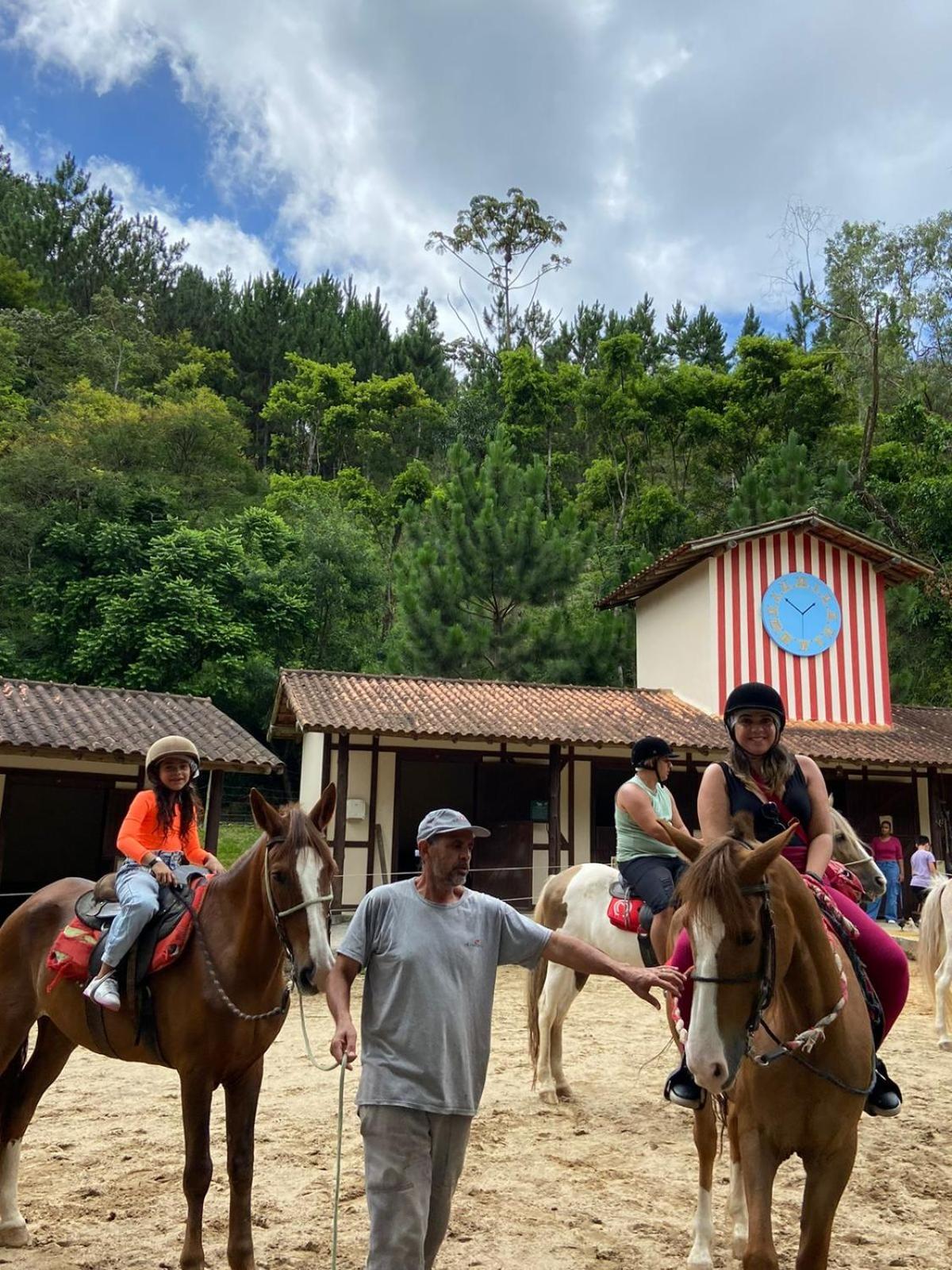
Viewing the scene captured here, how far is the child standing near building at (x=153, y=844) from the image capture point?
12.8 feet

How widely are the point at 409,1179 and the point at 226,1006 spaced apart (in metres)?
1.34

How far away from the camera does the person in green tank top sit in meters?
5.36

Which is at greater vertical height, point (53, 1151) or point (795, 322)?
point (795, 322)

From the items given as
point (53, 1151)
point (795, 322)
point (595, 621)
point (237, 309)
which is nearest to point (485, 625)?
point (595, 621)

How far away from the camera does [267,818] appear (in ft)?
11.8

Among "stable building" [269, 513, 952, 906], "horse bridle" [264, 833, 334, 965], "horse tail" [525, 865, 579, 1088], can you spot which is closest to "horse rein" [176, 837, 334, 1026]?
"horse bridle" [264, 833, 334, 965]

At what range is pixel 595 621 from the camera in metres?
22.0

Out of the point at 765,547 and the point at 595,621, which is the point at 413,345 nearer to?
the point at 595,621

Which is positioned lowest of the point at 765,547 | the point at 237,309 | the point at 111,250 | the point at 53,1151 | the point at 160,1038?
the point at 53,1151

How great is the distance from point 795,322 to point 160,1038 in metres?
40.0

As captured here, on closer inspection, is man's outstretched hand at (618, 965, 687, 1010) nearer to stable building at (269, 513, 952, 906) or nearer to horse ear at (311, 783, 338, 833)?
horse ear at (311, 783, 338, 833)

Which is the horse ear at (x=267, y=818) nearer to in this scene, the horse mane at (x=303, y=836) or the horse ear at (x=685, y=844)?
the horse mane at (x=303, y=836)

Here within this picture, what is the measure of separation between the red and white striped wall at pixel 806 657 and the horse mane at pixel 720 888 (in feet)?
49.4

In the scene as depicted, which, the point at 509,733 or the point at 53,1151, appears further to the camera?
the point at 509,733
